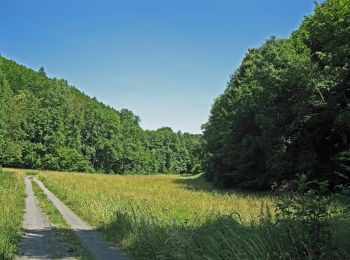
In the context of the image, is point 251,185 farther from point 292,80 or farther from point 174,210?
point 174,210

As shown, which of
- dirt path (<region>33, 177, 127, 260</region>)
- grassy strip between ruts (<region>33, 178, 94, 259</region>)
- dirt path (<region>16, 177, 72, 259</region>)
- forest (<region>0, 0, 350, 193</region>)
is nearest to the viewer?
dirt path (<region>16, 177, 72, 259</region>)

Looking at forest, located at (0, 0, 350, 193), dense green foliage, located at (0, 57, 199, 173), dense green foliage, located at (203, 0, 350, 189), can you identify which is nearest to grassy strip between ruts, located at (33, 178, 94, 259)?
forest, located at (0, 0, 350, 193)

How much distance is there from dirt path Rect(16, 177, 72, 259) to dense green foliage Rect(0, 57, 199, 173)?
59.0 metres

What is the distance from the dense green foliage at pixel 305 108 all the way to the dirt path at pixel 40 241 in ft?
Result: 50.6

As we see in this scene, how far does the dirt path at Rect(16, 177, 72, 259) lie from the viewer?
9.98 metres

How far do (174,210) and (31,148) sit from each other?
7969 centimetres

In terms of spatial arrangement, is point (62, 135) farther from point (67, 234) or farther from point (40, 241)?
point (40, 241)

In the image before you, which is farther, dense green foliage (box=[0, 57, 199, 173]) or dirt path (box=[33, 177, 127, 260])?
dense green foliage (box=[0, 57, 199, 173])

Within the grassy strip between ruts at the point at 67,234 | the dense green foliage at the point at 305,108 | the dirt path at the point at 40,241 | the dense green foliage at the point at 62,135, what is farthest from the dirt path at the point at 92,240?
the dense green foliage at the point at 62,135

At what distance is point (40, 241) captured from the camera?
38.6ft

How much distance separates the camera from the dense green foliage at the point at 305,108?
24953 millimetres

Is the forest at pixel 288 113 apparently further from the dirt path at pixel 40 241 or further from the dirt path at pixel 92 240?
the dirt path at pixel 40 241

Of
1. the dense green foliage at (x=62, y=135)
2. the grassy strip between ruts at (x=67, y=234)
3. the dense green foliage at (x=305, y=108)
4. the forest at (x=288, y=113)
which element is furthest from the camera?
the dense green foliage at (x=62, y=135)

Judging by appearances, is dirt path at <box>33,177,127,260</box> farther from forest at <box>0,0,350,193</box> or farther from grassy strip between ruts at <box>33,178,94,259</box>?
forest at <box>0,0,350,193</box>
